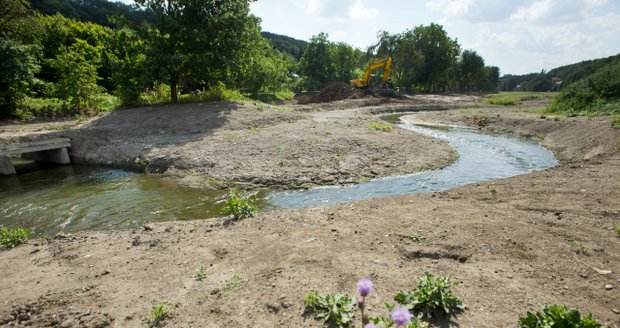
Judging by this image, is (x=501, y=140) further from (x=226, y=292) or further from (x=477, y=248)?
(x=226, y=292)

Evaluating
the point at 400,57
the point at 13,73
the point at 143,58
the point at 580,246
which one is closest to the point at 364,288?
the point at 580,246

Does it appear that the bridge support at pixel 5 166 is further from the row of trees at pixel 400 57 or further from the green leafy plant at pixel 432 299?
the row of trees at pixel 400 57

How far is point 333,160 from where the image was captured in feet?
45.1

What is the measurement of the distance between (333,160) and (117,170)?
9.43 m

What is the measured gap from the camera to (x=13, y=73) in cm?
2255

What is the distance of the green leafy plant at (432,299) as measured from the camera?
13.2ft

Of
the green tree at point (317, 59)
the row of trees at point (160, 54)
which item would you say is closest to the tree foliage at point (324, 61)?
the green tree at point (317, 59)

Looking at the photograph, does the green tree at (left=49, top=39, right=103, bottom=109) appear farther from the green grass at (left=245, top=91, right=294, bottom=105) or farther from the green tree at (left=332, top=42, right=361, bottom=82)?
the green tree at (left=332, top=42, right=361, bottom=82)

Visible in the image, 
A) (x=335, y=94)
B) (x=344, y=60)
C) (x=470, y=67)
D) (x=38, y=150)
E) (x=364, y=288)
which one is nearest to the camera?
(x=364, y=288)

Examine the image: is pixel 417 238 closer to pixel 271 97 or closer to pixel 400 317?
pixel 400 317

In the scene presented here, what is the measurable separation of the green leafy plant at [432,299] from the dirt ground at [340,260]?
0.14 metres

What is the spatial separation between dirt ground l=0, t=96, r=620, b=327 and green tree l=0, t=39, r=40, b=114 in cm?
2217

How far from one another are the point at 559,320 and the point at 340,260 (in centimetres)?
290

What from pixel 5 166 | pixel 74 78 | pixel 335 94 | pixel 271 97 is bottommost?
pixel 5 166
